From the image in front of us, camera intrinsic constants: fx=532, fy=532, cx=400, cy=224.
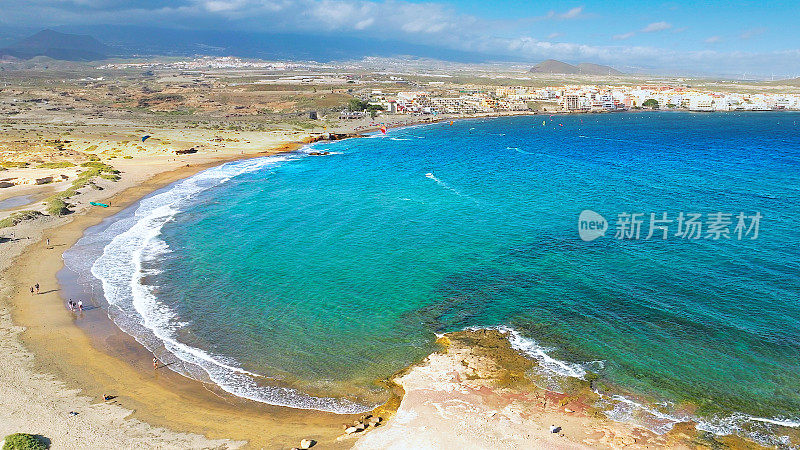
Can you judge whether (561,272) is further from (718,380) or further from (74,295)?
(74,295)

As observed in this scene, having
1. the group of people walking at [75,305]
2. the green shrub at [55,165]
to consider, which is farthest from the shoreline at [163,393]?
the green shrub at [55,165]

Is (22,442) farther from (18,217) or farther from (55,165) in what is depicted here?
(55,165)

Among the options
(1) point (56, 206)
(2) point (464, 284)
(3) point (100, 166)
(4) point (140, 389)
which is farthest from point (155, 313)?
(3) point (100, 166)

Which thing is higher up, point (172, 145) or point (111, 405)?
point (172, 145)

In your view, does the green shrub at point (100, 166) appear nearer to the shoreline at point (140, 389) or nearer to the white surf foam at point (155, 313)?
the white surf foam at point (155, 313)

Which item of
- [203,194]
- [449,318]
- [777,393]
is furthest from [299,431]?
[203,194]

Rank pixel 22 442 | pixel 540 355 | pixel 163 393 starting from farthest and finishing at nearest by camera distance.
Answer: pixel 540 355 < pixel 163 393 < pixel 22 442

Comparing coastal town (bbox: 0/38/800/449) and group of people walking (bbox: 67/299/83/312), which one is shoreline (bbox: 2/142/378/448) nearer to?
coastal town (bbox: 0/38/800/449)
